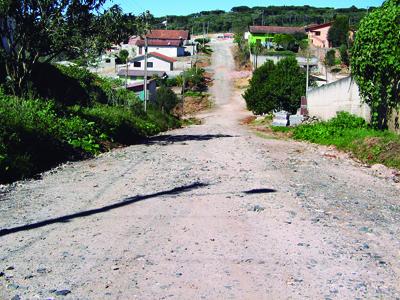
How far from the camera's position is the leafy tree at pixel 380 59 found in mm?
18109

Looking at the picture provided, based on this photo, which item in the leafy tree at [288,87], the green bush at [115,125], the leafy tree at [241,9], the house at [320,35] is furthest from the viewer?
the leafy tree at [241,9]

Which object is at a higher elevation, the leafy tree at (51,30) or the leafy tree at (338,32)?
the leafy tree at (338,32)

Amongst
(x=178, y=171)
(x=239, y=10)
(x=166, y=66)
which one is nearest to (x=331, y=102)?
(x=178, y=171)

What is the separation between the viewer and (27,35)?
17.5m

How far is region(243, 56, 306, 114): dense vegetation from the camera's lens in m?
47.5

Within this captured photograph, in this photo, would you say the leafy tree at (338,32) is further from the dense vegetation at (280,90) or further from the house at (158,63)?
the dense vegetation at (280,90)

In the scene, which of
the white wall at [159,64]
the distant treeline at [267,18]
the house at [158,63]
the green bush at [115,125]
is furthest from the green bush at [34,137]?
the distant treeline at [267,18]

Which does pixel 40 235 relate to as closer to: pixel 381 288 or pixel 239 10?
pixel 381 288

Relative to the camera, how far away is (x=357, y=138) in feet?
60.0

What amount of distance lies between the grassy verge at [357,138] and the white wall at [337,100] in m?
0.59

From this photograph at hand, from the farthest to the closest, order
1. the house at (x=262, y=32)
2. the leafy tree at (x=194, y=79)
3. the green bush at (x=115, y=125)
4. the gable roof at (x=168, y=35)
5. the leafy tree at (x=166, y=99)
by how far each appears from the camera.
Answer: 1. the house at (x=262, y=32)
2. the gable roof at (x=168, y=35)
3. the leafy tree at (x=194, y=79)
4. the leafy tree at (x=166, y=99)
5. the green bush at (x=115, y=125)

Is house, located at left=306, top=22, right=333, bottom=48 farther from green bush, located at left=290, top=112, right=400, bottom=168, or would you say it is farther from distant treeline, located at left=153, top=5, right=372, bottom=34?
green bush, located at left=290, top=112, right=400, bottom=168

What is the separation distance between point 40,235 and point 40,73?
20717 mm

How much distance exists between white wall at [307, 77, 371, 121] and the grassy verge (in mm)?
590
